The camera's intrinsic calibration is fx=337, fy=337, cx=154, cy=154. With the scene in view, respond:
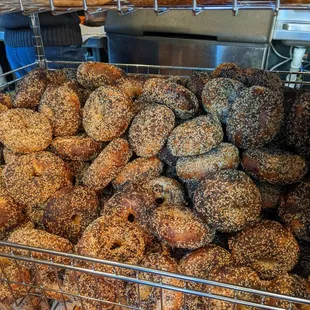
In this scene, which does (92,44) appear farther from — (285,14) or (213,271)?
(213,271)

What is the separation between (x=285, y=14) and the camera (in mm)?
1823

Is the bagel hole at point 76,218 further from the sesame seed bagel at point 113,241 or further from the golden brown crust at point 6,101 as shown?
the golden brown crust at point 6,101

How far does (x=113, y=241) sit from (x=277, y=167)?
384mm

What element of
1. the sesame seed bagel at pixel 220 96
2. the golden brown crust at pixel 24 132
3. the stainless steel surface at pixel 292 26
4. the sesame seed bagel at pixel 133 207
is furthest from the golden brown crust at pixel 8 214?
the stainless steel surface at pixel 292 26

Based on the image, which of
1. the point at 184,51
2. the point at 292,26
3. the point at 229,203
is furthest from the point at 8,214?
the point at 292,26

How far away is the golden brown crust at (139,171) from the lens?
0.84 m

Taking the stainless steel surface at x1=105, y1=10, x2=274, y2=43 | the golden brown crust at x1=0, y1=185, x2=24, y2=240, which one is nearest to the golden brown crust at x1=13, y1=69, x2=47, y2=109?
A: the golden brown crust at x1=0, y1=185, x2=24, y2=240

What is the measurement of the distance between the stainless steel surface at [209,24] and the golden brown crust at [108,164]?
4.00 feet

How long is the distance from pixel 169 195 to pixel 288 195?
267 mm

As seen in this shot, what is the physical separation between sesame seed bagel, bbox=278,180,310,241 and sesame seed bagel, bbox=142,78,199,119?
31 centimetres

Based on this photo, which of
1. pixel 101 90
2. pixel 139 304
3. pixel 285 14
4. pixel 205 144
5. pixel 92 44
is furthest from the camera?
pixel 92 44

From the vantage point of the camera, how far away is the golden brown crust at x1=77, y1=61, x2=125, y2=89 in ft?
3.20

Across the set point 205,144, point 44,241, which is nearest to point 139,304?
point 44,241

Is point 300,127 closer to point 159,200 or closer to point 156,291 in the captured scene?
point 159,200
